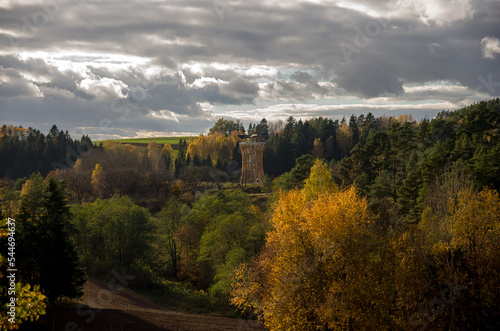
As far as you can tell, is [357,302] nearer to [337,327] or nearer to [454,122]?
[337,327]

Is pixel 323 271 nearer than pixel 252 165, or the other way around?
pixel 323 271

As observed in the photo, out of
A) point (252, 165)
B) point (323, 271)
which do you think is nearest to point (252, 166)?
point (252, 165)

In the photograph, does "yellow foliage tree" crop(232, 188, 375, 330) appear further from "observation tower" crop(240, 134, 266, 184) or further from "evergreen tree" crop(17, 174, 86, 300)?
"observation tower" crop(240, 134, 266, 184)

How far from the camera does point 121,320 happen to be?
27469 millimetres

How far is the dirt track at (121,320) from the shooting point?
24.9 metres

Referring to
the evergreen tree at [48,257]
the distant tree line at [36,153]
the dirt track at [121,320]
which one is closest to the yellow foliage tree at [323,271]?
the dirt track at [121,320]

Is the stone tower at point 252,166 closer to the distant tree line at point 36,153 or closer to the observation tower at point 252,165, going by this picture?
the observation tower at point 252,165

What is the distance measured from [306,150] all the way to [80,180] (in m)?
79.5

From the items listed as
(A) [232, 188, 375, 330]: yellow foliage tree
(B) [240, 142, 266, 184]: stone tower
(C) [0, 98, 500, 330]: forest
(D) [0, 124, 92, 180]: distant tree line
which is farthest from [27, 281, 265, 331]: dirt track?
(D) [0, 124, 92, 180]: distant tree line

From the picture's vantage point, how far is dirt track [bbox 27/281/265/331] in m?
24.9

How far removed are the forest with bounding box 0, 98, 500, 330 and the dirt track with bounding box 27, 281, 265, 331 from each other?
1.53 m

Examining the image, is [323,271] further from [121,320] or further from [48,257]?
[48,257]

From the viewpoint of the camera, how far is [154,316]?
30078 millimetres

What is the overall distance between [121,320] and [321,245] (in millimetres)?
16349
